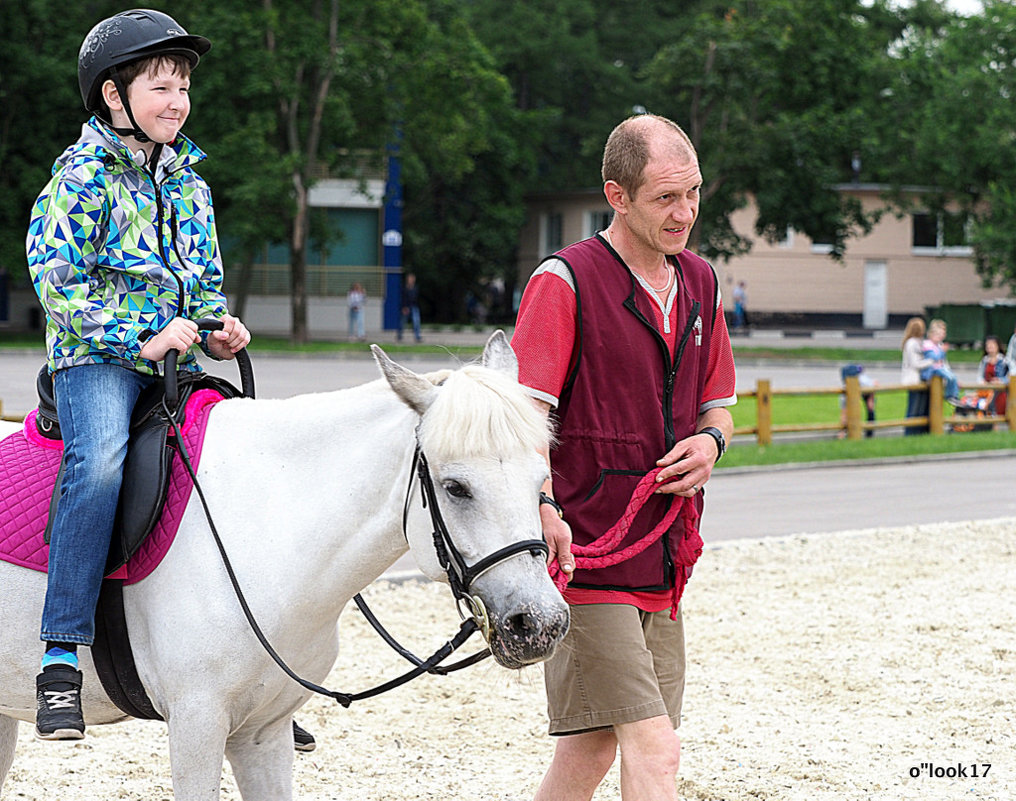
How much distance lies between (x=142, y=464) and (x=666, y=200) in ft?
5.28

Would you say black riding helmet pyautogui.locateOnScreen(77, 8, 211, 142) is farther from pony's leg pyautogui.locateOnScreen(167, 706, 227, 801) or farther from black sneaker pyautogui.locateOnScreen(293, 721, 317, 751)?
black sneaker pyautogui.locateOnScreen(293, 721, 317, 751)

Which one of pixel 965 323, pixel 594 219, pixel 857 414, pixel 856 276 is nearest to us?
pixel 857 414

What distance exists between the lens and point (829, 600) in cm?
852

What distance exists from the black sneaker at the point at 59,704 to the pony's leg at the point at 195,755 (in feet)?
Answer: 0.90

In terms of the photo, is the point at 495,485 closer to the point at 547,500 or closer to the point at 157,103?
the point at 547,500

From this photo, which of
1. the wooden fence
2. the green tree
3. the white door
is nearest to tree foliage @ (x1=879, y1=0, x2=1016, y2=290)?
the green tree

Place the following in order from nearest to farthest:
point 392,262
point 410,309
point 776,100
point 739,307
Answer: point 776,100, point 410,309, point 392,262, point 739,307

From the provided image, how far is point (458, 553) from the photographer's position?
2.97m

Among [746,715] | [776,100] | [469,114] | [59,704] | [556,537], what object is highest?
[776,100]

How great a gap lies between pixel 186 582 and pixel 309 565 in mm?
319

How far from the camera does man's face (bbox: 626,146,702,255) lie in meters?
3.54

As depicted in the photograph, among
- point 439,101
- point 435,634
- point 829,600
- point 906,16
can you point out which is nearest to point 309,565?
point 435,634

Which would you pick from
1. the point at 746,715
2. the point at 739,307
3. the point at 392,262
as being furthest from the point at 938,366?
the point at 739,307

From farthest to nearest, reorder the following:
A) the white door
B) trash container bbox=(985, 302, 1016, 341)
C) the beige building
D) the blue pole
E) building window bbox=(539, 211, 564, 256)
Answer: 1. building window bbox=(539, 211, 564, 256)
2. the white door
3. the beige building
4. the blue pole
5. trash container bbox=(985, 302, 1016, 341)
